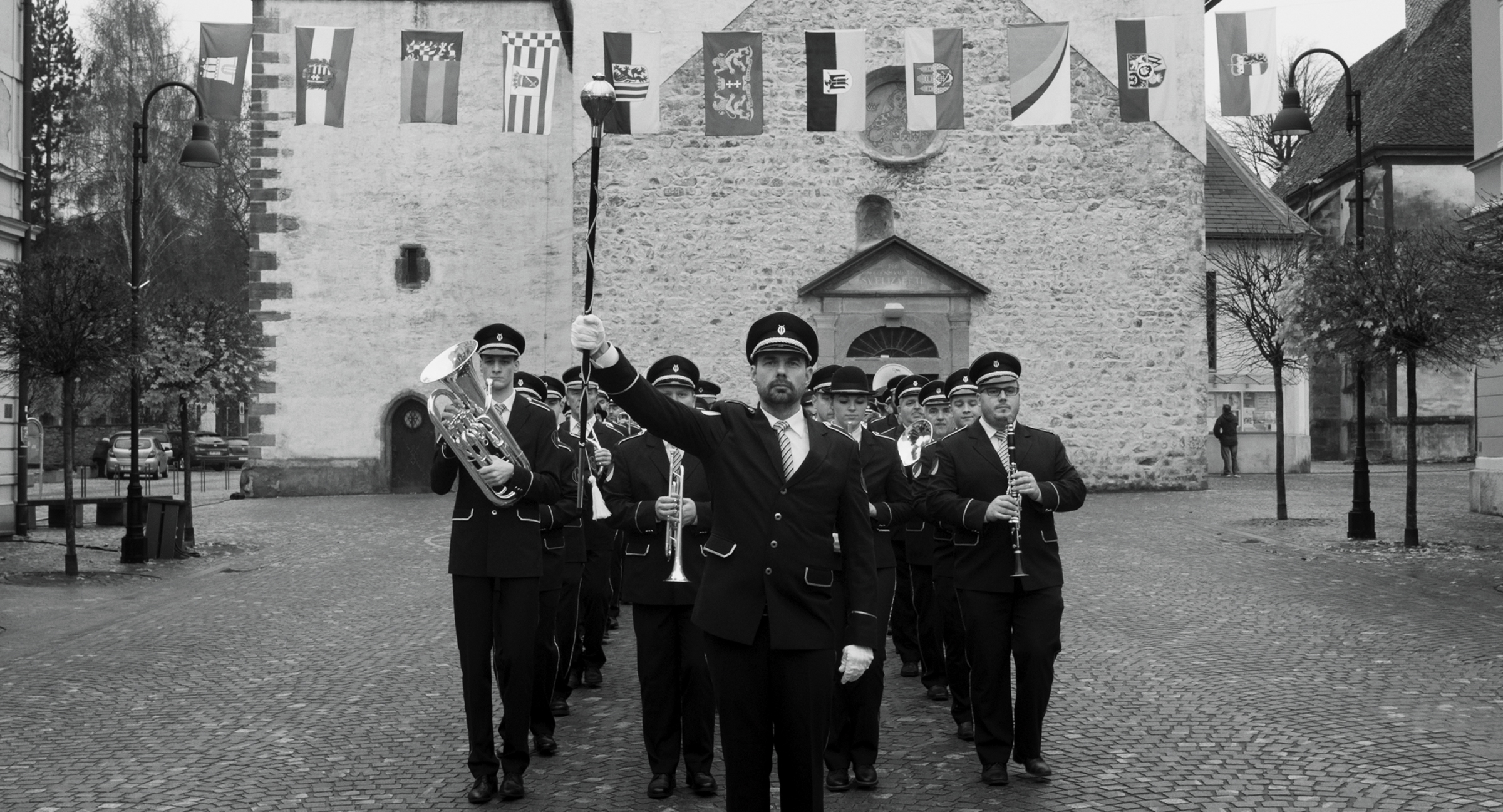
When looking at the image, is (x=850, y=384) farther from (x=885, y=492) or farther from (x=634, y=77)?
(x=634, y=77)

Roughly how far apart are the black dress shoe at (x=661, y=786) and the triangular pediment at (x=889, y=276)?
21.4 m

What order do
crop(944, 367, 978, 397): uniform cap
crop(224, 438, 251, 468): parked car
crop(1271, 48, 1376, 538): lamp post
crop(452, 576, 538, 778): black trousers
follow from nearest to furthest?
1. crop(452, 576, 538, 778): black trousers
2. crop(944, 367, 978, 397): uniform cap
3. crop(1271, 48, 1376, 538): lamp post
4. crop(224, 438, 251, 468): parked car

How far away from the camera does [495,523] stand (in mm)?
6449

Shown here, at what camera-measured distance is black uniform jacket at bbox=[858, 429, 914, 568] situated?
758 cm

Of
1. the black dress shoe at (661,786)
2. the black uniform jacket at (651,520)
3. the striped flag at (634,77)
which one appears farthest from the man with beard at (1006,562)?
the striped flag at (634,77)

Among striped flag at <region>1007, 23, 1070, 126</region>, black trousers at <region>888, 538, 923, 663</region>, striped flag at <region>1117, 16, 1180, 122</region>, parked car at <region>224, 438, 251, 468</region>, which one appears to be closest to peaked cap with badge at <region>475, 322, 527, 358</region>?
black trousers at <region>888, 538, 923, 663</region>

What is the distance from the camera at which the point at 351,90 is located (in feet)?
102

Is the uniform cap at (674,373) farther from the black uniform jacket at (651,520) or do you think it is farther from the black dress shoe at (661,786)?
the black dress shoe at (661,786)

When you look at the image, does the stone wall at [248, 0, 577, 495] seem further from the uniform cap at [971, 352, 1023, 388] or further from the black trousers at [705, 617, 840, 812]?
the black trousers at [705, 617, 840, 812]

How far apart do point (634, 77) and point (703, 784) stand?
55.2ft

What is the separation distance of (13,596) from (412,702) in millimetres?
7185

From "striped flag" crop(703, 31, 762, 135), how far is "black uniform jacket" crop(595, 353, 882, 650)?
695 inches

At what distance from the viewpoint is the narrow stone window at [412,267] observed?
101 feet

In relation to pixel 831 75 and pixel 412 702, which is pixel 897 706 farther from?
pixel 831 75
